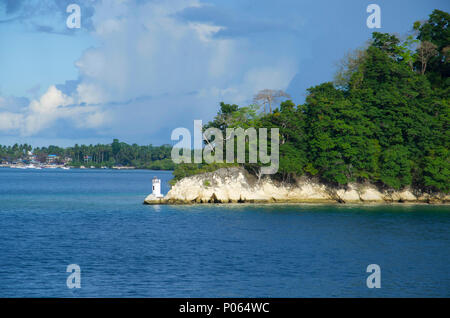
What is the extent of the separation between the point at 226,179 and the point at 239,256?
21.6m

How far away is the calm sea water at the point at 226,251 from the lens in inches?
768

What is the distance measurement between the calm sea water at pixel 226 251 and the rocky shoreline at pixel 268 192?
316 centimetres

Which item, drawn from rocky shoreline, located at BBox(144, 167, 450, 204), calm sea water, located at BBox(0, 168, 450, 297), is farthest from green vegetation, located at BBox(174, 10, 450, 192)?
calm sea water, located at BBox(0, 168, 450, 297)

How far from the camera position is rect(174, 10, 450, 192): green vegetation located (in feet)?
157

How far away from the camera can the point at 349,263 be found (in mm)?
23719

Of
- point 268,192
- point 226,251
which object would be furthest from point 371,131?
point 226,251

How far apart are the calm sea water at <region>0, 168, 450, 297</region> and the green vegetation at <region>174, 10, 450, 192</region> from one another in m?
5.53

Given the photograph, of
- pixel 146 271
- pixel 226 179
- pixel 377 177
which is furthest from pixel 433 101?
pixel 146 271

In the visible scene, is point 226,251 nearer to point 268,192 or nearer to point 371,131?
point 268,192

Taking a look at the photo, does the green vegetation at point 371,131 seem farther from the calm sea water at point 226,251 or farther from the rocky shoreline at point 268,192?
the calm sea water at point 226,251

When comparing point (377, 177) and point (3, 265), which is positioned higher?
point (377, 177)

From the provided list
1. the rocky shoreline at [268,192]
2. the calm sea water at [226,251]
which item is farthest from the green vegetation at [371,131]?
the calm sea water at [226,251]
